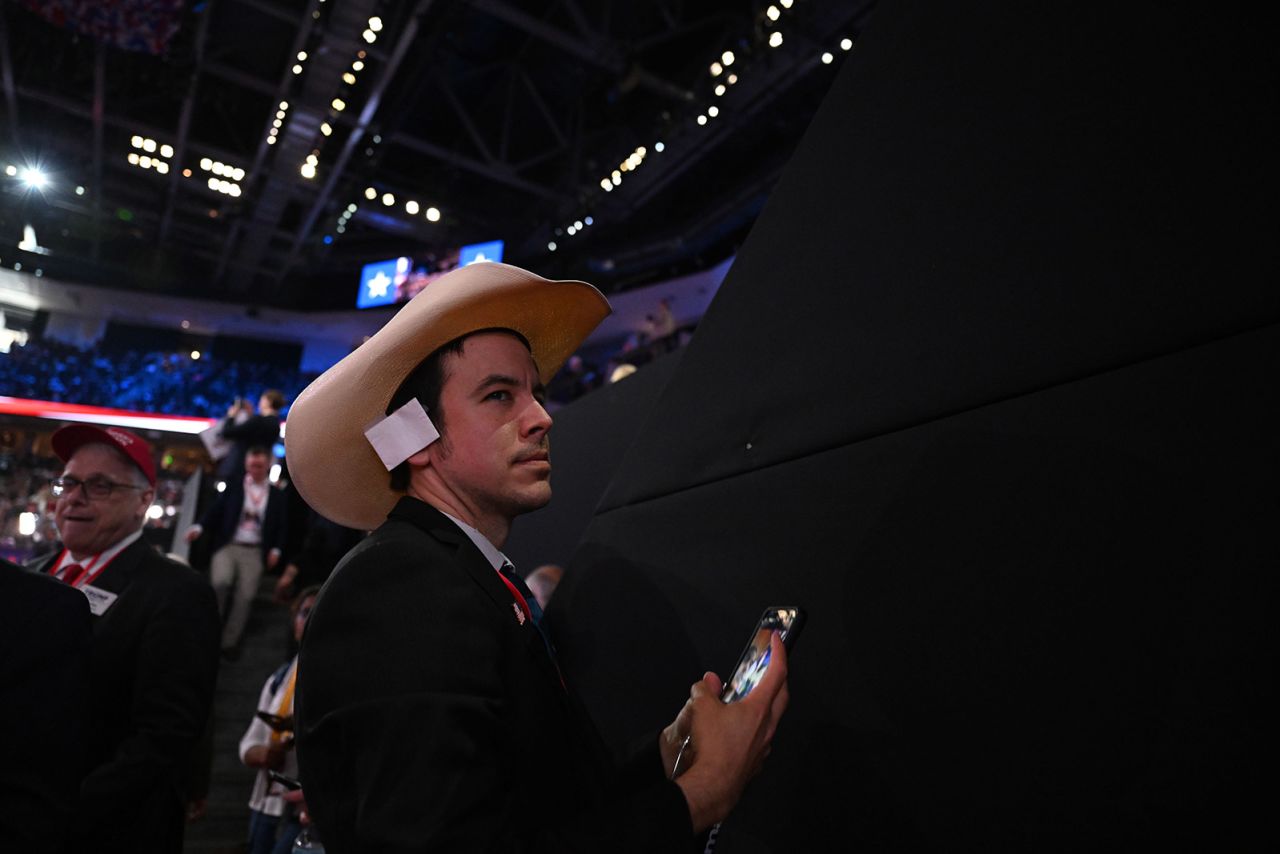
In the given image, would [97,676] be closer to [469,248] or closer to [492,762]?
[492,762]

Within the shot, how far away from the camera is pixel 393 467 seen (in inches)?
→ 56.8

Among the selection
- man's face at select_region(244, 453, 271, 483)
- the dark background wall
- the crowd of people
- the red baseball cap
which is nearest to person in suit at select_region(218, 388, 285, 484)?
man's face at select_region(244, 453, 271, 483)

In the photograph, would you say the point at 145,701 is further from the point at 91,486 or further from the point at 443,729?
the point at 443,729

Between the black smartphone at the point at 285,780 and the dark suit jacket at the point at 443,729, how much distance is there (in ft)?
4.40

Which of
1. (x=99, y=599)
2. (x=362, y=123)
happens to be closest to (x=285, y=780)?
(x=99, y=599)

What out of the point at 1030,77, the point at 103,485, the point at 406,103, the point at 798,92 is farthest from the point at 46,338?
the point at 1030,77

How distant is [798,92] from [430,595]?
10.6m

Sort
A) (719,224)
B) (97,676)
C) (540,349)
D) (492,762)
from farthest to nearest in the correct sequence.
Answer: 1. (719,224)
2. (97,676)
3. (540,349)
4. (492,762)

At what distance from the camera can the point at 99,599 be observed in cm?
238

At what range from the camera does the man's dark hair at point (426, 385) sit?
1474 mm

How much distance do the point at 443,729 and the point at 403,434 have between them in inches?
26.8

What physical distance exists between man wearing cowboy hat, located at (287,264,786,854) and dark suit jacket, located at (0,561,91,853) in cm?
65

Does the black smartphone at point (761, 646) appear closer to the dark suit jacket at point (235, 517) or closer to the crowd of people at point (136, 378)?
the dark suit jacket at point (235, 517)

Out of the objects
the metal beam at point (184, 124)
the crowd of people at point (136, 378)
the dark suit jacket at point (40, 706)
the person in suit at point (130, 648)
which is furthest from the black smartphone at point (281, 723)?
the crowd of people at point (136, 378)
